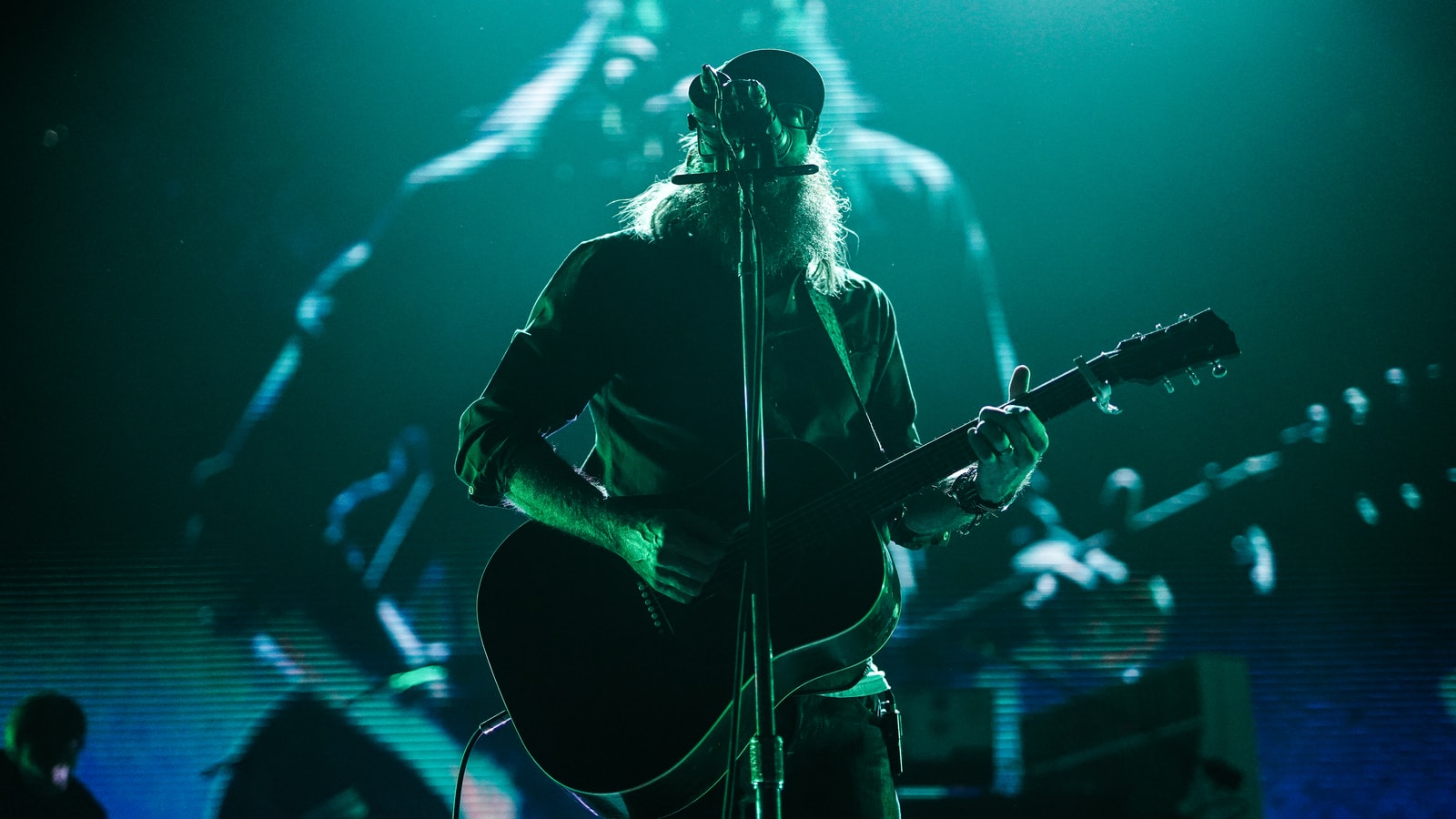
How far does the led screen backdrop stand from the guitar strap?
5.30 ft

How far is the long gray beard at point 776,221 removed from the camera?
6.43 ft

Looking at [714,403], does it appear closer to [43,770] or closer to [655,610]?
[655,610]

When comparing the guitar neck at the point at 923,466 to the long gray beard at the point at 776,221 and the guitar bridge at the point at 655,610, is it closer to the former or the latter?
the guitar bridge at the point at 655,610

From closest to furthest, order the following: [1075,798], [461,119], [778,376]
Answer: [778,376]
[1075,798]
[461,119]

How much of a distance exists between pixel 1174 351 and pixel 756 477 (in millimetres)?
1044

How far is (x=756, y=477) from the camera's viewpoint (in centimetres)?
118

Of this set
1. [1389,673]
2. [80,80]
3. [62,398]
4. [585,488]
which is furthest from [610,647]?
[80,80]

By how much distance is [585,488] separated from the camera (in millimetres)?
1557

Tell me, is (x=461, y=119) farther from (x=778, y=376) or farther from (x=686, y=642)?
(x=686, y=642)

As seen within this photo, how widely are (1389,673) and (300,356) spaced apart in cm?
476

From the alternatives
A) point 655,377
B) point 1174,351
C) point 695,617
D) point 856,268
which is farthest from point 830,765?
point 856,268

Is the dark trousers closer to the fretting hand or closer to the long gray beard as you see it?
the fretting hand

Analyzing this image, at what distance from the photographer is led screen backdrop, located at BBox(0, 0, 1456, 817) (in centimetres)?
330

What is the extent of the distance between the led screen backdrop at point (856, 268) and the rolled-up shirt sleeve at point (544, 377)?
1737 mm
